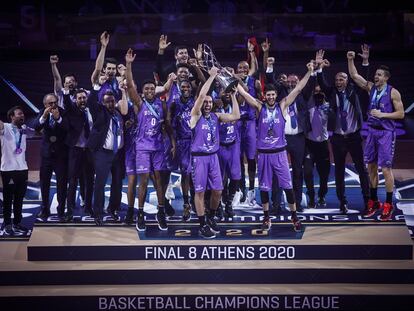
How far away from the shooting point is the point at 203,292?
7.94m

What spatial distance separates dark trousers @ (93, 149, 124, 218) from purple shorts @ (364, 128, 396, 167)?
2632mm

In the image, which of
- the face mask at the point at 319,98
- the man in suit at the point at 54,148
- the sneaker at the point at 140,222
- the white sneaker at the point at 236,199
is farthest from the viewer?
the white sneaker at the point at 236,199

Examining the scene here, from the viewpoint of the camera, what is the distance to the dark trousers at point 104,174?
28.7 feet

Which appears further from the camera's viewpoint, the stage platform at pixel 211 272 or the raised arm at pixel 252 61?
the raised arm at pixel 252 61

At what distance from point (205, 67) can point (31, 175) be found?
361 cm

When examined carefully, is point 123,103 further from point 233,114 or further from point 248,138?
point 248,138

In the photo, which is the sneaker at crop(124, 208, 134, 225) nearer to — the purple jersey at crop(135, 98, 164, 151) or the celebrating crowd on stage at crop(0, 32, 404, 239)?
the celebrating crowd on stage at crop(0, 32, 404, 239)

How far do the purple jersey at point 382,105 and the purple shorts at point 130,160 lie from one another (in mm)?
2521

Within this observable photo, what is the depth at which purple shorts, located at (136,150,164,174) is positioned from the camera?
8.60 metres

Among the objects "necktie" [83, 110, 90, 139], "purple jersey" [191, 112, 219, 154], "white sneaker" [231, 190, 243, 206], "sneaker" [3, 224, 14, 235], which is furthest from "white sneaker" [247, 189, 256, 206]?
"sneaker" [3, 224, 14, 235]

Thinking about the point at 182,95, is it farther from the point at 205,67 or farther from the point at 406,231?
the point at 406,231

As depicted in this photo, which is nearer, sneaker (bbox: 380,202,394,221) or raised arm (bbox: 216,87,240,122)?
raised arm (bbox: 216,87,240,122)

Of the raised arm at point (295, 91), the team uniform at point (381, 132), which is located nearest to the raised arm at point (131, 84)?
the raised arm at point (295, 91)

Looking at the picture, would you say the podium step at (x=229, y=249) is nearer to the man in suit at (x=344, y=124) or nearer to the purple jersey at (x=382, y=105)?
the man in suit at (x=344, y=124)
